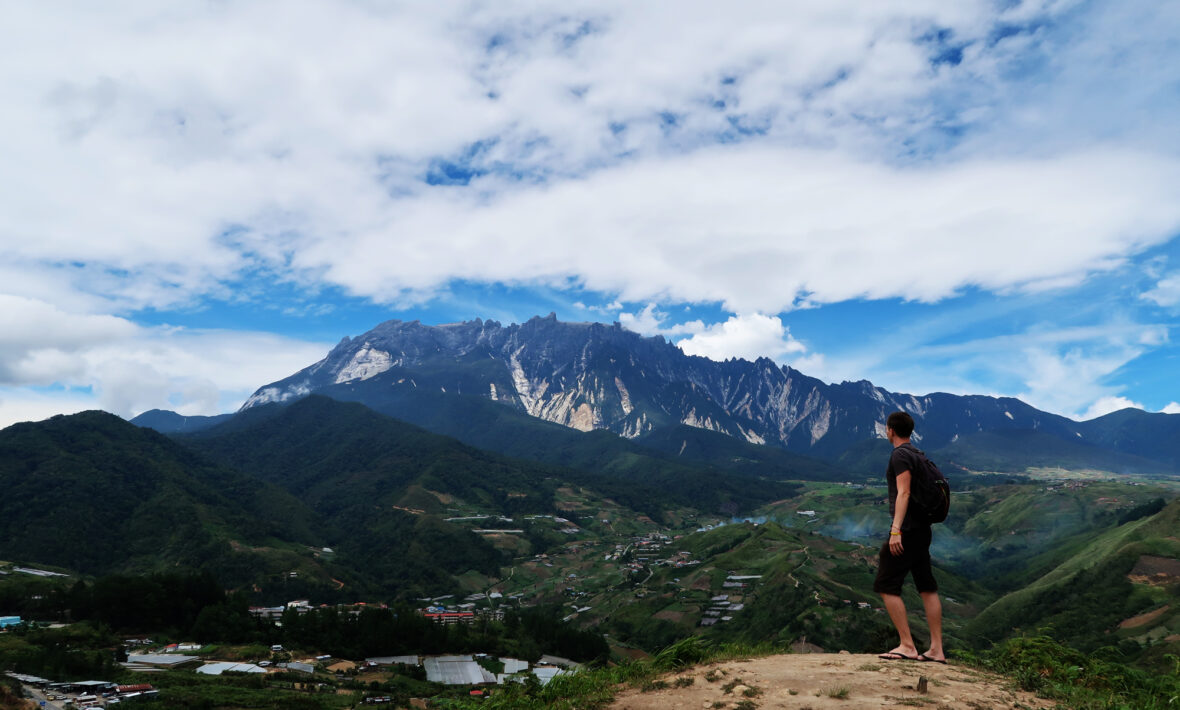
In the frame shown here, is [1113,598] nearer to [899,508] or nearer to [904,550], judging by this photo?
[904,550]

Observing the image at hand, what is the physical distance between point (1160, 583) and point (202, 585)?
130987mm

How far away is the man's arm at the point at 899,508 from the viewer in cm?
899

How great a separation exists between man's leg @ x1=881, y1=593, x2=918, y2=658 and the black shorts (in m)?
0.13

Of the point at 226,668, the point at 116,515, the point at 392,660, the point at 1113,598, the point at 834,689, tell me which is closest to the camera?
the point at 834,689

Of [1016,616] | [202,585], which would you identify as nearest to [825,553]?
[1016,616]

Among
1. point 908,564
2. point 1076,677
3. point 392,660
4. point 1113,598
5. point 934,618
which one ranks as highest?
point 908,564

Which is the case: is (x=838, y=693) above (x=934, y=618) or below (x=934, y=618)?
below

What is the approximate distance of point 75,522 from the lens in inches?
5984

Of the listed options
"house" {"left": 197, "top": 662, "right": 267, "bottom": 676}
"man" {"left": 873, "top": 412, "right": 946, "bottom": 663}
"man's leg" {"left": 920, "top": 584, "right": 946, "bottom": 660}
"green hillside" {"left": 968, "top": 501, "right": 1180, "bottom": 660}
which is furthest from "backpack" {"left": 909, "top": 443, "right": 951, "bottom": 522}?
"green hillside" {"left": 968, "top": 501, "right": 1180, "bottom": 660}

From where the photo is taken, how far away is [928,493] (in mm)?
9078

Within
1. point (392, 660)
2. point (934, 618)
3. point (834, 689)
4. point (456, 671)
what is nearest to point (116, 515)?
point (392, 660)

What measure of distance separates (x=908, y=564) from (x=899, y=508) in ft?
3.11

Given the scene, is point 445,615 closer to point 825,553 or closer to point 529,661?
point 529,661

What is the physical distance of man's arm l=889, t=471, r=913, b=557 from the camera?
899 cm
